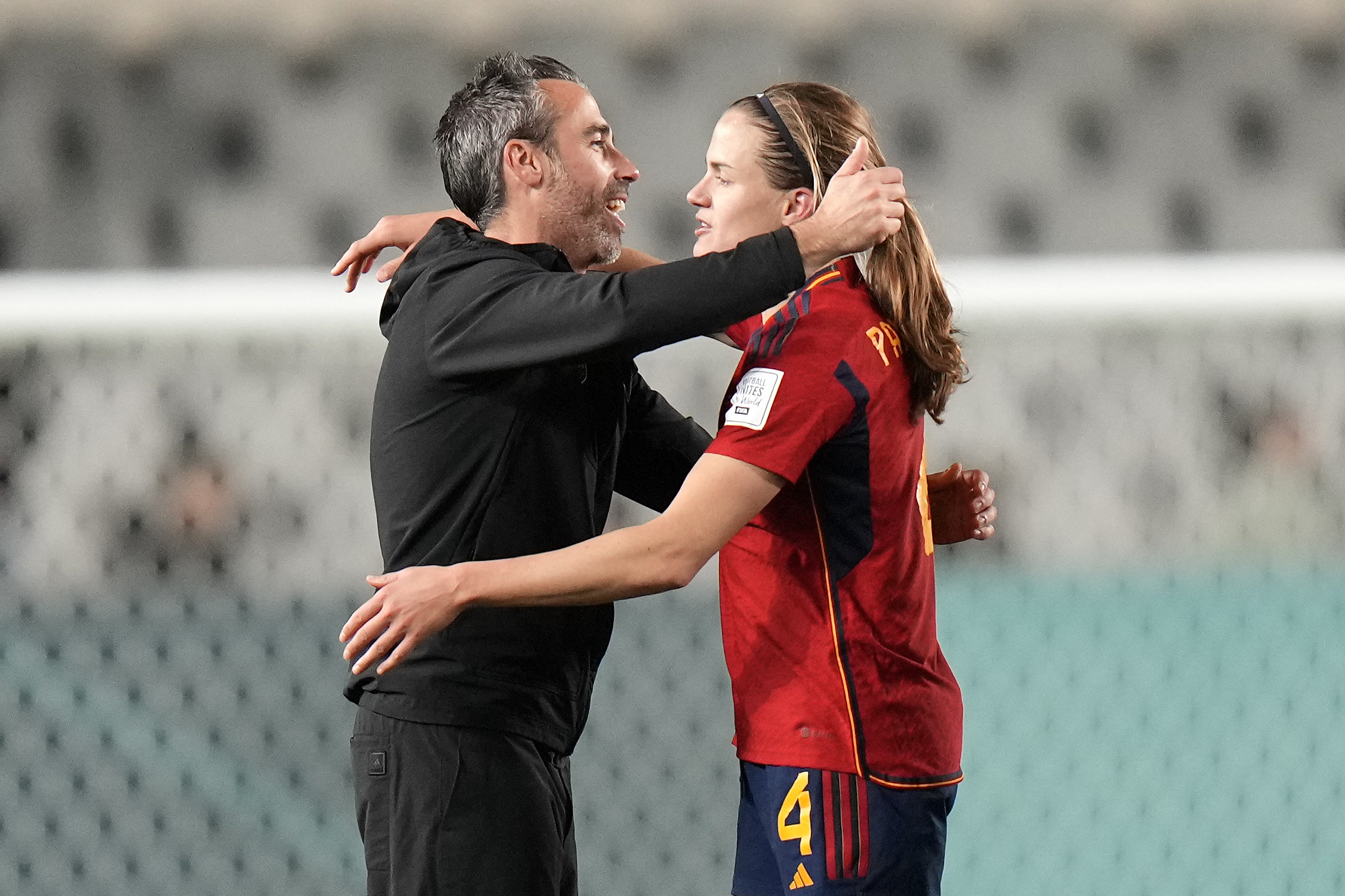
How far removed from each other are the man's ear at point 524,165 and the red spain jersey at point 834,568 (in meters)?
0.46

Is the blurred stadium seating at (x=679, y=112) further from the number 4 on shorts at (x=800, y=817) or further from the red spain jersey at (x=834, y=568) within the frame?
the number 4 on shorts at (x=800, y=817)

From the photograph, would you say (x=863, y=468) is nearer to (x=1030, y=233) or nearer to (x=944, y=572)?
(x=944, y=572)

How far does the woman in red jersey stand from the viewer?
1629mm

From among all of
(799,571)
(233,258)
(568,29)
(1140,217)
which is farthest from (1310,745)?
(233,258)

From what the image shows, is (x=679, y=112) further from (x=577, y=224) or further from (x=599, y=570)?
(x=599, y=570)

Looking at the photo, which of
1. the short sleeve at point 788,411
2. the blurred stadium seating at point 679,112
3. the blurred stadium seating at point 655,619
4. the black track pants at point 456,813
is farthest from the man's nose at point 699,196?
the blurred stadium seating at point 679,112

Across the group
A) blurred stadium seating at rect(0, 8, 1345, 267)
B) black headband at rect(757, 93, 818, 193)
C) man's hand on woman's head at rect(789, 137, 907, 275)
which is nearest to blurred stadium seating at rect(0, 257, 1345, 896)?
blurred stadium seating at rect(0, 8, 1345, 267)

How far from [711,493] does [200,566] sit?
2.11 meters

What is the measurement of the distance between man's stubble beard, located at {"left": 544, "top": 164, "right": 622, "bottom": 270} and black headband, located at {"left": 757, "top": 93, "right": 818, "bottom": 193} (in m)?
0.33

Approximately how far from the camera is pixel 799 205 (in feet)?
6.18

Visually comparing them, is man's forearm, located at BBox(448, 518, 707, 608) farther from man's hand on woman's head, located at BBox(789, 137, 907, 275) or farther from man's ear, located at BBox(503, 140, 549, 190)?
man's ear, located at BBox(503, 140, 549, 190)

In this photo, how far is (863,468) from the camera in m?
1.72

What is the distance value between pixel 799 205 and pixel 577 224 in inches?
14.5

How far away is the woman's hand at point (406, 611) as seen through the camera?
1535mm
